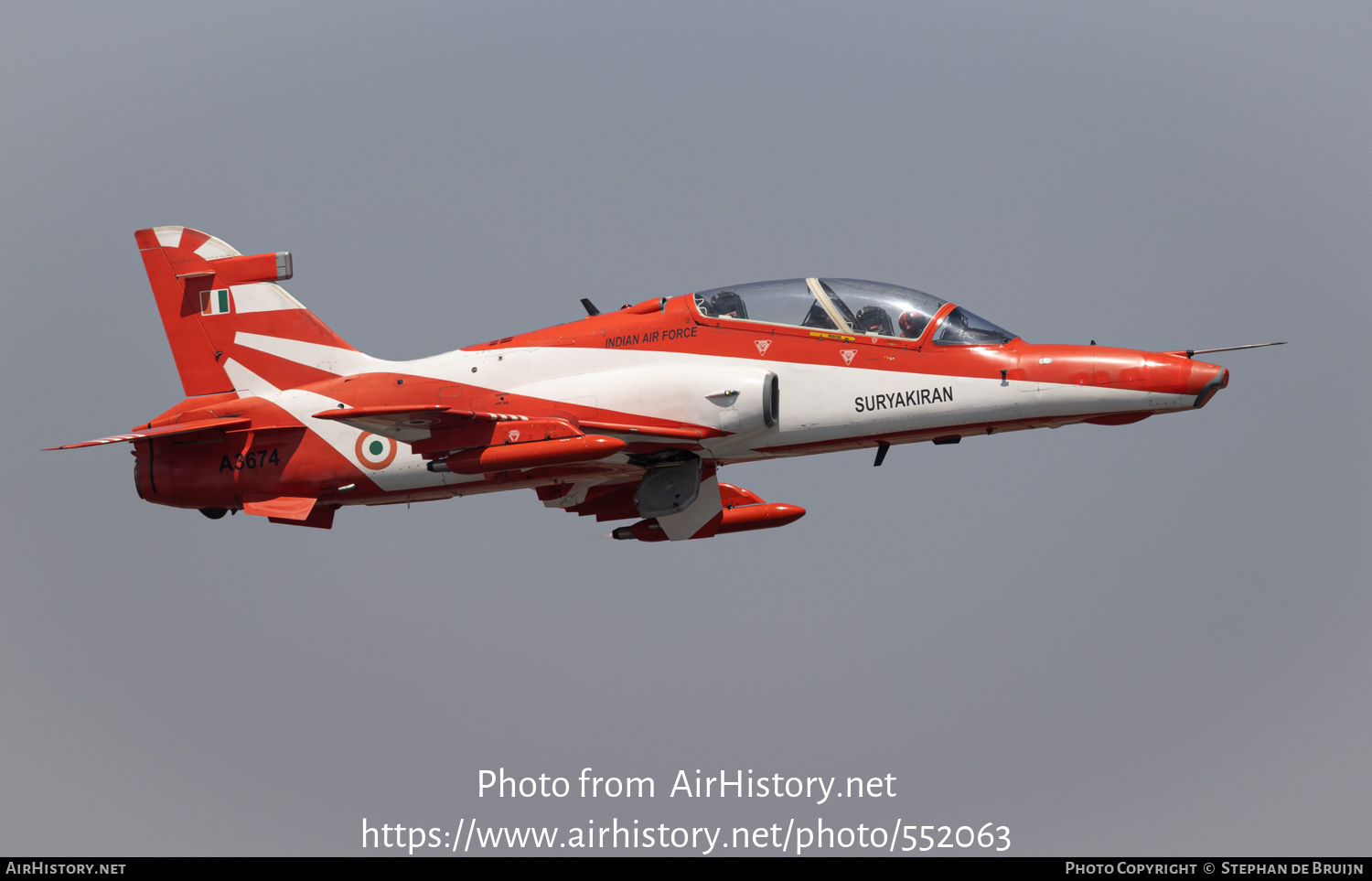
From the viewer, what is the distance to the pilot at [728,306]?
2083cm

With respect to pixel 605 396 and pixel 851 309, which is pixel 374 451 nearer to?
pixel 605 396

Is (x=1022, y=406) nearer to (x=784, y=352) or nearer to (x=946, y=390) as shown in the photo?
(x=946, y=390)

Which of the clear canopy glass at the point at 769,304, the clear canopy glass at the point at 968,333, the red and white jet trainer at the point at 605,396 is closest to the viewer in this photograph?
the red and white jet trainer at the point at 605,396

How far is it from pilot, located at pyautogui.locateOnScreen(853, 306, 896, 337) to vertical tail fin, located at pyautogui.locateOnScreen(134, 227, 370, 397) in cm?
732

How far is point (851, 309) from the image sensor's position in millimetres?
20547

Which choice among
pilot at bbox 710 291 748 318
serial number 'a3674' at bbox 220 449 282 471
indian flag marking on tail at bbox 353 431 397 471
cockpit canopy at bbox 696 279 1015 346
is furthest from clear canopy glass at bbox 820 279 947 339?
serial number 'a3674' at bbox 220 449 282 471

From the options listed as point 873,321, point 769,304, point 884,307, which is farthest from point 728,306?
point 884,307

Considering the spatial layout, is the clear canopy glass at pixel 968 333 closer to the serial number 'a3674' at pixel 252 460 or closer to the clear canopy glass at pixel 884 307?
the clear canopy glass at pixel 884 307

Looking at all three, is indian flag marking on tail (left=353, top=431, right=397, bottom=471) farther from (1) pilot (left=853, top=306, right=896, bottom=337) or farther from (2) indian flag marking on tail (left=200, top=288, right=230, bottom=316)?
(1) pilot (left=853, top=306, right=896, bottom=337)

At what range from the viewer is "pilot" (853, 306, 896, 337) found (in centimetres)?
2039

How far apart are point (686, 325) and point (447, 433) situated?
11.1ft

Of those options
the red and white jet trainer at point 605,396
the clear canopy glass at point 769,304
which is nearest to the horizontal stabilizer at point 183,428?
the red and white jet trainer at point 605,396

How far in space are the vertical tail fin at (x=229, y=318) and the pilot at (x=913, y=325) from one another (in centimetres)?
787

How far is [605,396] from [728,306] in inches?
78.7
